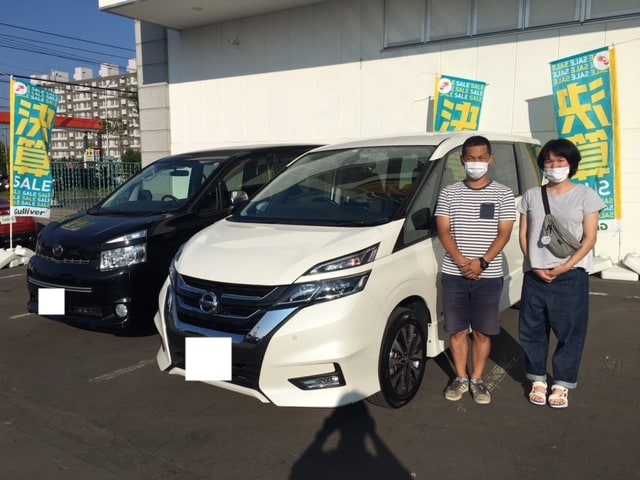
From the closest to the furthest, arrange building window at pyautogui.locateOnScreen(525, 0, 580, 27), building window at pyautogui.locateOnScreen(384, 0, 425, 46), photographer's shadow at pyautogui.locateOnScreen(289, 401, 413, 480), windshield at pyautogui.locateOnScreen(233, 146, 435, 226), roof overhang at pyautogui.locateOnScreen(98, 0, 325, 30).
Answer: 1. photographer's shadow at pyautogui.locateOnScreen(289, 401, 413, 480)
2. windshield at pyautogui.locateOnScreen(233, 146, 435, 226)
3. building window at pyautogui.locateOnScreen(525, 0, 580, 27)
4. building window at pyautogui.locateOnScreen(384, 0, 425, 46)
5. roof overhang at pyautogui.locateOnScreen(98, 0, 325, 30)

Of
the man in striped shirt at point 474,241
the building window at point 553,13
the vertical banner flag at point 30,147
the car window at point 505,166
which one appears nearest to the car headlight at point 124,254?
the man in striped shirt at point 474,241

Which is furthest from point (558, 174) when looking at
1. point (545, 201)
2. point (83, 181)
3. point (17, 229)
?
point (83, 181)

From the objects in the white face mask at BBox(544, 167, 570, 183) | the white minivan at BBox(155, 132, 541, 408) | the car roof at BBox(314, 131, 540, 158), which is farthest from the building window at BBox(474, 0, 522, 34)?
the white face mask at BBox(544, 167, 570, 183)

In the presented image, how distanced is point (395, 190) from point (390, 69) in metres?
6.22

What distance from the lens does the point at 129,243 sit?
4.46 metres

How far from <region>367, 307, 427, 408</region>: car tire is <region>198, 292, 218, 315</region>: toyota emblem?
100 cm

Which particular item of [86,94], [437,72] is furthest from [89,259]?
[86,94]

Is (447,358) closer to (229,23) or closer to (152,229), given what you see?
(152,229)

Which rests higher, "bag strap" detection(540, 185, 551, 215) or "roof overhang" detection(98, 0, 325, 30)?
"roof overhang" detection(98, 0, 325, 30)

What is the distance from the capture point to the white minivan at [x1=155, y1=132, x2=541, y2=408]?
288 cm

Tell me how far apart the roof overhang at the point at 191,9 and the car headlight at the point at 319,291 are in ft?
26.9

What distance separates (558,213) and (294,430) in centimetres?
208

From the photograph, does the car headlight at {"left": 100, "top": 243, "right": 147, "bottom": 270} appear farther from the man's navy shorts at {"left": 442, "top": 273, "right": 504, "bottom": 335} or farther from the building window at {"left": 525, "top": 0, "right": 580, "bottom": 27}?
the building window at {"left": 525, "top": 0, "right": 580, "bottom": 27}

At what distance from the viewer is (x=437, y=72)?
880 cm
